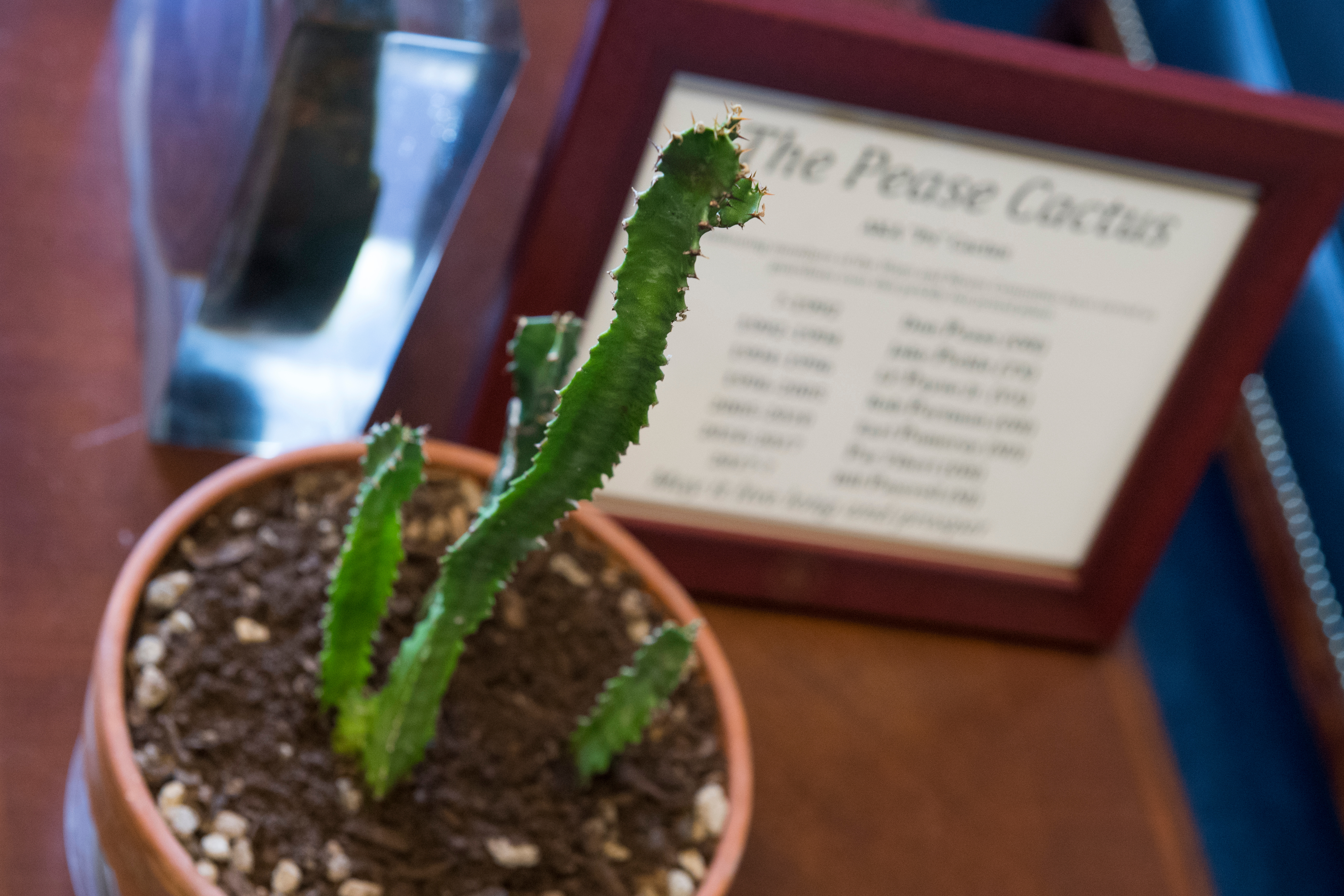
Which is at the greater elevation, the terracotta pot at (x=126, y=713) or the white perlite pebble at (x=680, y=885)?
the terracotta pot at (x=126, y=713)

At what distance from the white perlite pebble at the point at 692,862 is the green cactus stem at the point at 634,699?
5cm

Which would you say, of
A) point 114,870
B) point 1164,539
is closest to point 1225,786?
point 1164,539

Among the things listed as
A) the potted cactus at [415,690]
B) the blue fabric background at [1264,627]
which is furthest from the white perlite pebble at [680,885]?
the blue fabric background at [1264,627]

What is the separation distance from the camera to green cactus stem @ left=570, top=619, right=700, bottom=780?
47cm

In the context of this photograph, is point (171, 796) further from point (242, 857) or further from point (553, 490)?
point (553, 490)

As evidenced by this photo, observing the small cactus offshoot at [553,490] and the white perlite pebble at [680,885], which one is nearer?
the small cactus offshoot at [553,490]

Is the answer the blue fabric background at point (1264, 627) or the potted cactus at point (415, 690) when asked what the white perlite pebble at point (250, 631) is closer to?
the potted cactus at point (415, 690)

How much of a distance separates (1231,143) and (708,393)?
0.92 ft

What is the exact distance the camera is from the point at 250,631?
51 cm

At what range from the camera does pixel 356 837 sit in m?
0.47

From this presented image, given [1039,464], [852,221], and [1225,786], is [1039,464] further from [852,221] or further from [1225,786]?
[1225,786]

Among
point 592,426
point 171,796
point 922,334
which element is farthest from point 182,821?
point 922,334

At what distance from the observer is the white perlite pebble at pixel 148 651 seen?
0.48 metres

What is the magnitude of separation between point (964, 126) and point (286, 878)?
43 centimetres
